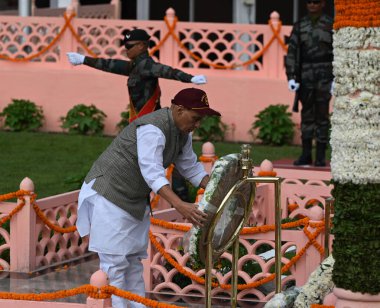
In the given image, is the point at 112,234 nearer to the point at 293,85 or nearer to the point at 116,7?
the point at 293,85

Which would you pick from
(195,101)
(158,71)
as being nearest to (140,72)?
(158,71)

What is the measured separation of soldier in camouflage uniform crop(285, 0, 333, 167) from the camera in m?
15.9

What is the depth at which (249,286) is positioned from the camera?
1088cm

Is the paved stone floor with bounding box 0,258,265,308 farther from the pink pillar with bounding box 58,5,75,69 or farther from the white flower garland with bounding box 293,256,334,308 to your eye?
the pink pillar with bounding box 58,5,75,69

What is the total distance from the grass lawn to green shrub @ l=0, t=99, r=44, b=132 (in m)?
0.21

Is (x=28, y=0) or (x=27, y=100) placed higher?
(x=28, y=0)

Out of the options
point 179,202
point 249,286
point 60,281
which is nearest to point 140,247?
point 179,202

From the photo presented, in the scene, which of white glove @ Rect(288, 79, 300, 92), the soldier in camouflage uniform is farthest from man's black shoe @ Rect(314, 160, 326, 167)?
white glove @ Rect(288, 79, 300, 92)

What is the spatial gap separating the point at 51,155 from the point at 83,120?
1.36m

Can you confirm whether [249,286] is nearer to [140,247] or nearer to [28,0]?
[140,247]

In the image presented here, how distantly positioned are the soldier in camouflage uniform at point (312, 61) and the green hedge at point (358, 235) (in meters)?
8.40

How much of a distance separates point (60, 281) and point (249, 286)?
5.62ft

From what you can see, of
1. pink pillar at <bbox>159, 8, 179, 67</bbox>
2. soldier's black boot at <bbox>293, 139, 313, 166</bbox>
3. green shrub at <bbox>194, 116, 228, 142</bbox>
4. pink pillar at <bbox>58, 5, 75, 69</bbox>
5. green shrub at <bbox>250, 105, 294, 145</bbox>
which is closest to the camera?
soldier's black boot at <bbox>293, 139, 313, 166</bbox>

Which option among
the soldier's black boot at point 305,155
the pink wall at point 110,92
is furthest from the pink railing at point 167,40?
the soldier's black boot at point 305,155
